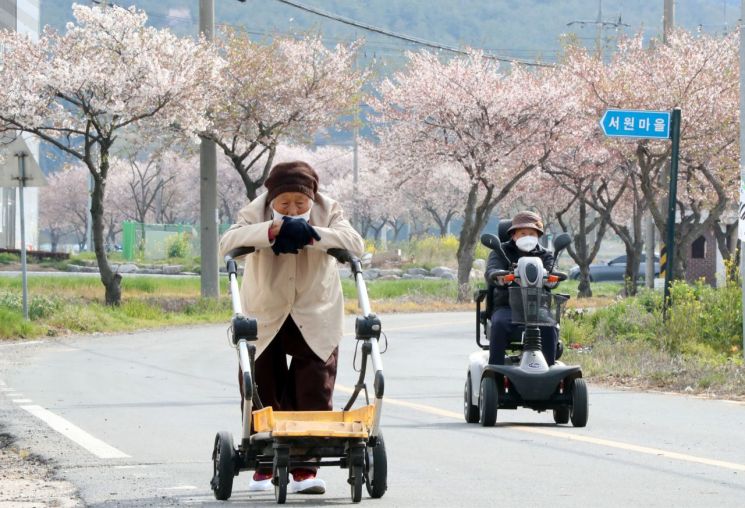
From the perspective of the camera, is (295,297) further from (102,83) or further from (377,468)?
(102,83)

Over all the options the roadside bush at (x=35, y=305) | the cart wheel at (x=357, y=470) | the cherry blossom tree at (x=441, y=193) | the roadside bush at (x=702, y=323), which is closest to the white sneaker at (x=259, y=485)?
the cart wheel at (x=357, y=470)

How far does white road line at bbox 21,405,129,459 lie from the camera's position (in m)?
9.16

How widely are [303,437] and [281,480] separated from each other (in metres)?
0.25

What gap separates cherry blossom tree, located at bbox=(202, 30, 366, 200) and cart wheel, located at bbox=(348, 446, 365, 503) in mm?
28941

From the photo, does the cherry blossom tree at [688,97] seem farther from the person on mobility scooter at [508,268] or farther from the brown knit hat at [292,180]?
the brown knit hat at [292,180]

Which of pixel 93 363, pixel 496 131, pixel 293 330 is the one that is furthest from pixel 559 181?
pixel 293 330

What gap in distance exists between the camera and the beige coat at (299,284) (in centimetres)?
714

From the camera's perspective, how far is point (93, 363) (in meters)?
18.7

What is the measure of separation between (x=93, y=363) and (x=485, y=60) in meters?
29.8

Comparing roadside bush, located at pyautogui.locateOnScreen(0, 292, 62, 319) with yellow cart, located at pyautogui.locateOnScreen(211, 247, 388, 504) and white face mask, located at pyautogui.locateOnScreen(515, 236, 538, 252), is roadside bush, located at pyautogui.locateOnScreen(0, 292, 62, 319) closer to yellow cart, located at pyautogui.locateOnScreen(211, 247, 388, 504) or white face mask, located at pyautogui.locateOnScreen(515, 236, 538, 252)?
white face mask, located at pyautogui.locateOnScreen(515, 236, 538, 252)

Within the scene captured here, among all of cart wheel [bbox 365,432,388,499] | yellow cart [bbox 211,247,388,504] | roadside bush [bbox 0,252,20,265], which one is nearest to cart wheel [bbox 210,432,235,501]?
yellow cart [bbox 211,247,388,504]

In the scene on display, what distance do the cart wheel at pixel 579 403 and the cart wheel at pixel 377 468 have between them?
12.7 ft

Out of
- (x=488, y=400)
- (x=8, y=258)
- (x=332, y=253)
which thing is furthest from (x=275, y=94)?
(x=332, y=253)

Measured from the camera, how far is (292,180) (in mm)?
7113
